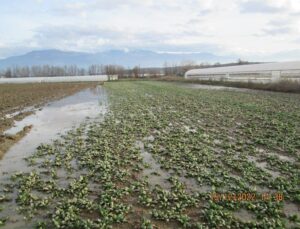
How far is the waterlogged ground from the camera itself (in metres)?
5.57

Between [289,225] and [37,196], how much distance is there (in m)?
4.93

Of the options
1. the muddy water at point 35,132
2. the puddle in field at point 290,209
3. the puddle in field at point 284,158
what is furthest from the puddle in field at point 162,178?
the muddy water at point 35,132

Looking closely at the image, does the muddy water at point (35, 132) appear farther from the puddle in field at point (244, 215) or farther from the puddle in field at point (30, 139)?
the puddle in field at point (244, 215)

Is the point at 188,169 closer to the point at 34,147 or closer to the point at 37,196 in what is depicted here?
the point at 37,196

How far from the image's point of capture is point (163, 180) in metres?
7.61

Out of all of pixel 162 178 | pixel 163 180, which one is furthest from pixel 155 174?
pixel 163 180

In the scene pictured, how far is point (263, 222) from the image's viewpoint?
5.23 meters

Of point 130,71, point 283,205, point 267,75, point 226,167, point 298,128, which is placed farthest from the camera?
point 130,71

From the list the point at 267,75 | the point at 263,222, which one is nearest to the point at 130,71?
the point at 267,75
